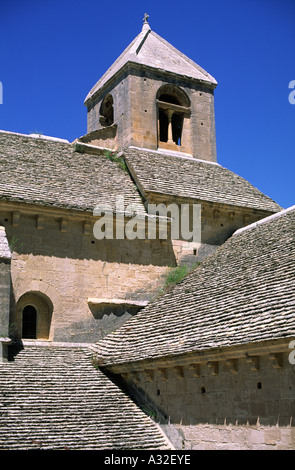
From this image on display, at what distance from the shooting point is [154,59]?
19.3m

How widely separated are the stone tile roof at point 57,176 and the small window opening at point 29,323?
8.36 ft

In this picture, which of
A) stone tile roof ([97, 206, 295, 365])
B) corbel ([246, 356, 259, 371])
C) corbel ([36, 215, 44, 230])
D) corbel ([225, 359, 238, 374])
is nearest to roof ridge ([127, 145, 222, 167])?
stone tile roof ([97, 206, 295, 365])

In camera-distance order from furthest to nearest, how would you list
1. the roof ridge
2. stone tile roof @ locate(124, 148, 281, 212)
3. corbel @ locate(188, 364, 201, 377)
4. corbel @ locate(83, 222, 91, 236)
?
1. the roof ridge
2. stone tile roof @ locate(124, 148, 281, 212)
3. corbel @ locate(83, 222, 91, 236)
4. corbel @ locate(188, 364, 201, 377)

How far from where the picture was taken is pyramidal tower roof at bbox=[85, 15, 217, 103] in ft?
62.4

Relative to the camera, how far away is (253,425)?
8.89 meters

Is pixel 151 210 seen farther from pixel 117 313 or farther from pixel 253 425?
pixel 253 425

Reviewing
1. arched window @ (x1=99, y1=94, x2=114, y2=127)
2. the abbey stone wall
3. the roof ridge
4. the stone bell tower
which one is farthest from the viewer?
arched window @ (x1=99, y1=94, x2=114, y2=127)

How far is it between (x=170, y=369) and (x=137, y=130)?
9478 mm

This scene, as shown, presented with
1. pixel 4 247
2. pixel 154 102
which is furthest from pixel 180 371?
pixel 154 102

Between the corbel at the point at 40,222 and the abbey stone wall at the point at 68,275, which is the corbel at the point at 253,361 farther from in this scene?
the corbel at the point at 40,222

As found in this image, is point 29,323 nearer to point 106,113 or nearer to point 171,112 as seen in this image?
point 171,112

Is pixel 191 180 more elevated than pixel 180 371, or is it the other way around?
pixel 191 180

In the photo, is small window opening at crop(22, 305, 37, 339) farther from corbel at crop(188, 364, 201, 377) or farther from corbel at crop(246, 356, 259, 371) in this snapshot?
corbel at crop(246, 356, 259, 371)

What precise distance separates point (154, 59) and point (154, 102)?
173 centimetres
